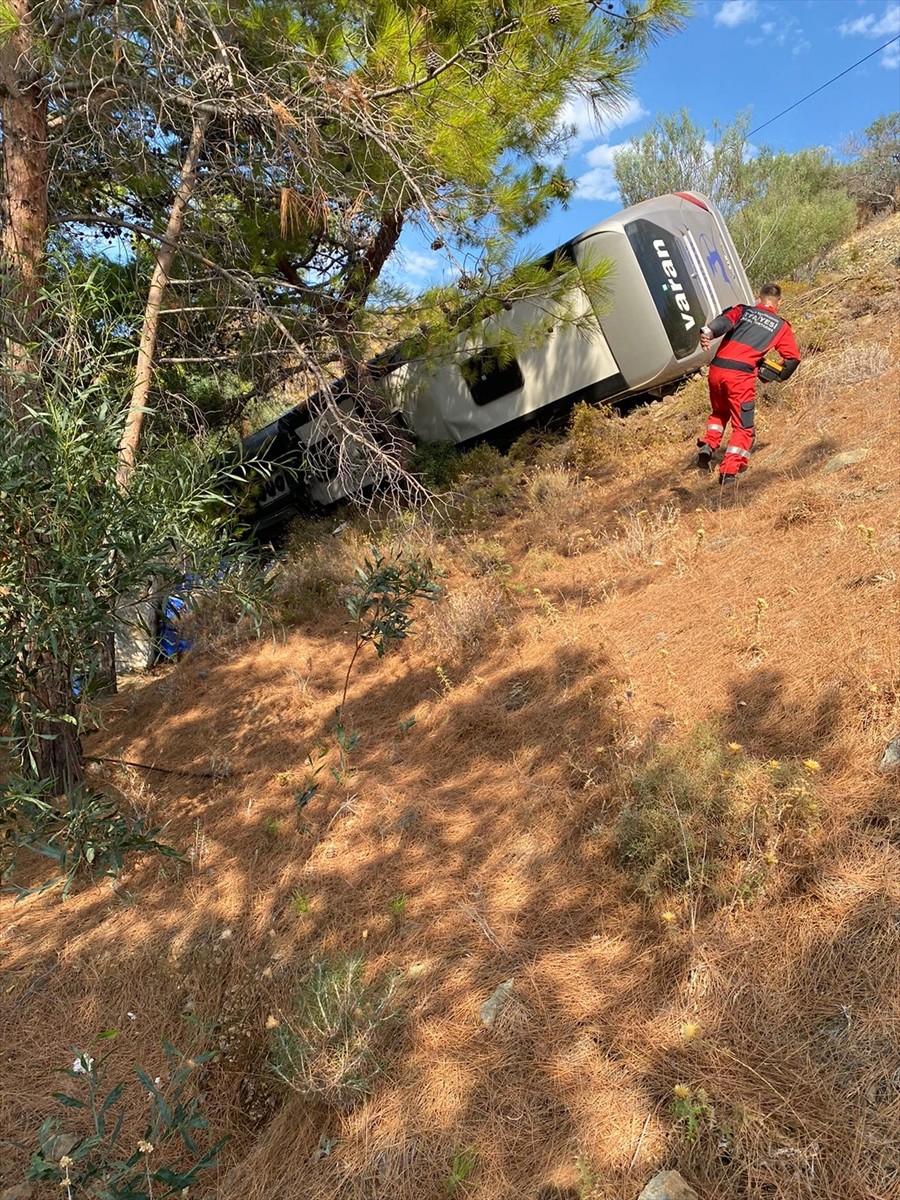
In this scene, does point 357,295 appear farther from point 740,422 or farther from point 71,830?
point 71,830

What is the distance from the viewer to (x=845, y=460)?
19.2ft

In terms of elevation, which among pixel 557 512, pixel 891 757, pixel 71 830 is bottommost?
pixel 891 757

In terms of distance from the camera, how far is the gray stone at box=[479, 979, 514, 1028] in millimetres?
2430

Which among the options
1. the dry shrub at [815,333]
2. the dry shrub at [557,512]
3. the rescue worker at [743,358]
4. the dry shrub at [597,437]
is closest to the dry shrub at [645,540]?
the dry shrub at [557,512]

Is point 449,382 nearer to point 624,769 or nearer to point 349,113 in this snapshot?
point 349,113

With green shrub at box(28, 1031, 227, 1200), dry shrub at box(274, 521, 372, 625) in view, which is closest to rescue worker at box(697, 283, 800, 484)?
dry shrub at box(274, 521, 372, 625)

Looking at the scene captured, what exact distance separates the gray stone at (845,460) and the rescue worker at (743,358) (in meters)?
0.77

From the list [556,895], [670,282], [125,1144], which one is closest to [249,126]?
[670,282]

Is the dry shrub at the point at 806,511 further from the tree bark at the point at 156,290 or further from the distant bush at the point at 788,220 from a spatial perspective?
the distant bush at the point at 788,220

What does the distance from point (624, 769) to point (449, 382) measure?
8.11 meters

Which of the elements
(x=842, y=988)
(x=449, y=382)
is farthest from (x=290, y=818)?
(x=449, y=382)

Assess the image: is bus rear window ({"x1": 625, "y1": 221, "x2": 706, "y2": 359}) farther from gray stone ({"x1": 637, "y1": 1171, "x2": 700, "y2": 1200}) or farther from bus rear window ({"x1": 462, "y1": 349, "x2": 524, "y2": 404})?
gray stone ({"x1": 637, "y1": 1171, "x2": 700, "y2": 1200})

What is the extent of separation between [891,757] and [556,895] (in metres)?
1.39

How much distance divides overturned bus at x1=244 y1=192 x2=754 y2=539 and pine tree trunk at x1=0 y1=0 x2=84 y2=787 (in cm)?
296
